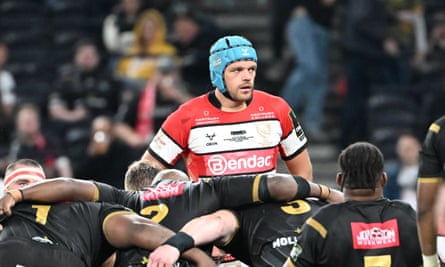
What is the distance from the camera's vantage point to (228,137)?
29.5 feet

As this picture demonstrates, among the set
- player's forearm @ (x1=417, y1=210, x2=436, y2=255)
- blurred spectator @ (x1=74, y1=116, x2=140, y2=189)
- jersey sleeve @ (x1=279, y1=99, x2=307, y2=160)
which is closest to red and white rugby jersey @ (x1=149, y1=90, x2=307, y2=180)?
jersey sleeve @ (x1=279, y1=99, x2=307, y2=160)

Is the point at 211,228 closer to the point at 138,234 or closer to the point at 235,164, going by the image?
the point at 138,234

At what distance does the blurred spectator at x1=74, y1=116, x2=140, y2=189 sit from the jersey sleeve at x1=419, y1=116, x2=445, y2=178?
256 inches

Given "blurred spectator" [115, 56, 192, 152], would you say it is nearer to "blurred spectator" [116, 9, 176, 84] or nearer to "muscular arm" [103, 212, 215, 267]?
"blurred spectator" [116, 9, 176, 84]

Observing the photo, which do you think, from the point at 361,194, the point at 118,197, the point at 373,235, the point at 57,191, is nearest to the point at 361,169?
the point at 361,194

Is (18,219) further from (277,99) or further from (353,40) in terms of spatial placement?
(353,40)

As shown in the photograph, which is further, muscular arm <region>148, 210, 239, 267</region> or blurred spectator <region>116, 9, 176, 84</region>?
blurred spectator <region>116, 9, 176, 84</region>

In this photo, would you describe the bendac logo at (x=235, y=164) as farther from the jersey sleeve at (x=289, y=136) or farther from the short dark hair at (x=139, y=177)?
the short dark hair at (x=139, y=177)

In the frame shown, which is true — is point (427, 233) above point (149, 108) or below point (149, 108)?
above

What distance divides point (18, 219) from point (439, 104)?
7617mm

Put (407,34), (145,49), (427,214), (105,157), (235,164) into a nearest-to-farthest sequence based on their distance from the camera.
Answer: (427,214)
(235,164)
(105,157)
(145,49)
(407,34)

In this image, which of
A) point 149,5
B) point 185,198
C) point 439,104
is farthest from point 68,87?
point 185,198

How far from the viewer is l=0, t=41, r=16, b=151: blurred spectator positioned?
1479cm

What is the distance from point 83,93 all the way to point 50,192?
7.53 meters
